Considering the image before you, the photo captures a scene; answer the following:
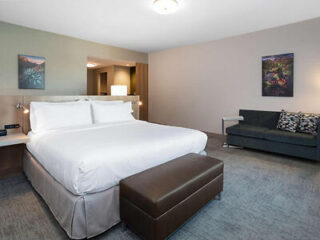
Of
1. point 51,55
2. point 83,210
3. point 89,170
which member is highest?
point 51,55

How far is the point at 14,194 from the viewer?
2395mm

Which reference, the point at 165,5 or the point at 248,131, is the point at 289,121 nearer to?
the point at 248,131

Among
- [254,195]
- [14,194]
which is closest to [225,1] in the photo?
[254,195]

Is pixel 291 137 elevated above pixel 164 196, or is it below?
above

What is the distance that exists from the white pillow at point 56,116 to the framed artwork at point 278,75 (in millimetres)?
3715

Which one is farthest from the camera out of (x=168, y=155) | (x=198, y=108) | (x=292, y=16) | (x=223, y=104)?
(x=198, y=108)

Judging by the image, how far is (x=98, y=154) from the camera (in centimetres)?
172

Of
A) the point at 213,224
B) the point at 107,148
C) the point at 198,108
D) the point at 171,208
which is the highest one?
the point at 198,108

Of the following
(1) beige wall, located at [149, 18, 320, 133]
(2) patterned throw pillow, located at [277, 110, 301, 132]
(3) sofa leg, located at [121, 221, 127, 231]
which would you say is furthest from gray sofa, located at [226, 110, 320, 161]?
(3) sofa leg, located at [121, 221, 127, 231]

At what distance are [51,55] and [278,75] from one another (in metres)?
4.88

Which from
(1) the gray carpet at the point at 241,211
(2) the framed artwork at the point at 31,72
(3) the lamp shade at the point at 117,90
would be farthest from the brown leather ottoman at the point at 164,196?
(2) the framed artwork at the point at 31,72

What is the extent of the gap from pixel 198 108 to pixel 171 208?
169 inches

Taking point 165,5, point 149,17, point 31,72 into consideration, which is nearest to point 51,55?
point 31,72

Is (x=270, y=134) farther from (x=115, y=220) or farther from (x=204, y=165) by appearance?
(x=115, y=220)
